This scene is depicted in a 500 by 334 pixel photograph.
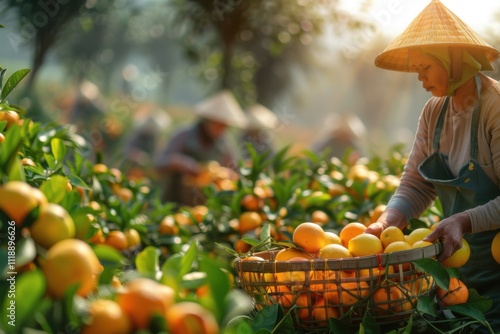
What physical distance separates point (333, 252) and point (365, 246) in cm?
9

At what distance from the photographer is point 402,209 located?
6.78 ft

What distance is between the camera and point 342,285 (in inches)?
59.6

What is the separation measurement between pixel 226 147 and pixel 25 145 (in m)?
4.04

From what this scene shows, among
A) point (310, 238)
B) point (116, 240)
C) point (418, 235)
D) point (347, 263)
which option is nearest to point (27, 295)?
point (347, 263)

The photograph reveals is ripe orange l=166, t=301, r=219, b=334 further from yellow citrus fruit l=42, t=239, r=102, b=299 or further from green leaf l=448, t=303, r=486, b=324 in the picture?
green leaf l=448, t=303, r=486, b=324

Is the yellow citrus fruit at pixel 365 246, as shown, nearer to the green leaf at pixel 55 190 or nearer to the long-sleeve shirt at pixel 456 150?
the long-sleeve shirt at pixel 456 150

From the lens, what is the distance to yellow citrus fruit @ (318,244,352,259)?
5.17 ft

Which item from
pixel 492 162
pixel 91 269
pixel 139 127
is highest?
pixel 91 269

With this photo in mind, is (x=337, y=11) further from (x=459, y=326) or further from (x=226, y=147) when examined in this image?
(x=459, y=326)

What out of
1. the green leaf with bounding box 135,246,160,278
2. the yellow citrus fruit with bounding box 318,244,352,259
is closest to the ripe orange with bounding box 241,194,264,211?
the yellow citrus fruit with bounding box 318,244,352,259

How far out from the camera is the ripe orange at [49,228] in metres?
1.04

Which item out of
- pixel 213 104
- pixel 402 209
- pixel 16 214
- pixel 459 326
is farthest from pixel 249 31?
pixel 16 214

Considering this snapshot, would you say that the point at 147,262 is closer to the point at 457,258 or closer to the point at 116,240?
the point at 457,258

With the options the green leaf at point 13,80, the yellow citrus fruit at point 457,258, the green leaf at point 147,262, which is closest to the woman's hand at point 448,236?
the yellow citrus fruit at point 457,258
